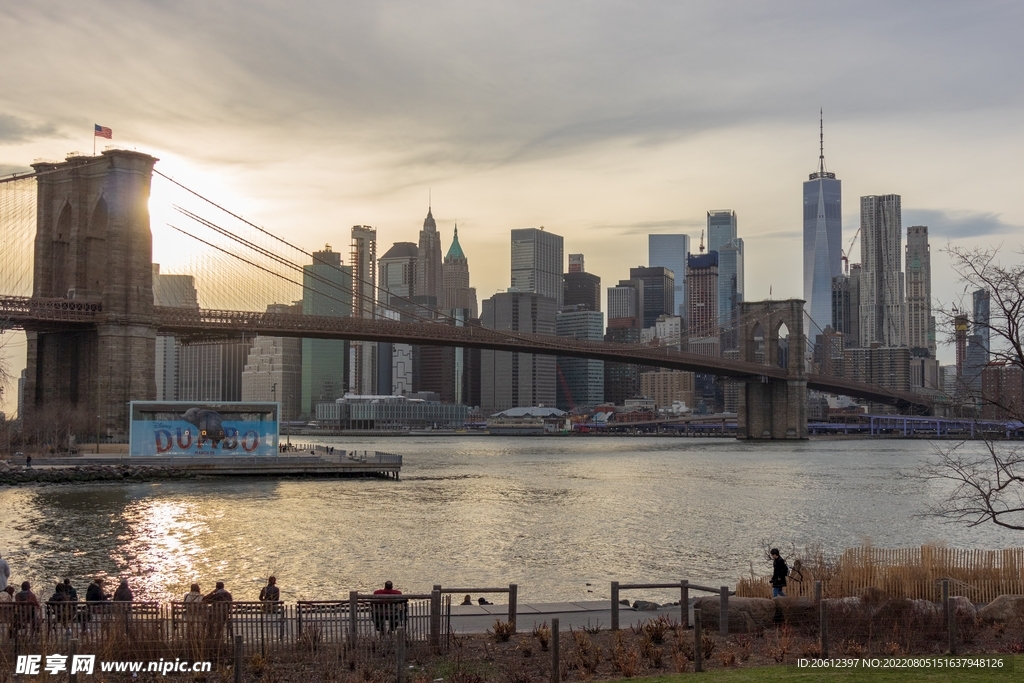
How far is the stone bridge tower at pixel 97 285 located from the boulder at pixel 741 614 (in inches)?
2266

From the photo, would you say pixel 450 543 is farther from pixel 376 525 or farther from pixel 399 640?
pixel 399 640

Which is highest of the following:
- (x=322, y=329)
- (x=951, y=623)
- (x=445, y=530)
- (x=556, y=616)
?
(x=322, y=329)

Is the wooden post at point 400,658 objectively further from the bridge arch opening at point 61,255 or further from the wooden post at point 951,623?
the bridge arch opening at point 61,255

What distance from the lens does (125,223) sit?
67062 mm

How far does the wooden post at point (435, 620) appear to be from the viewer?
1361 centimetres

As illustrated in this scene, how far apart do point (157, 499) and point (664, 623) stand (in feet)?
106

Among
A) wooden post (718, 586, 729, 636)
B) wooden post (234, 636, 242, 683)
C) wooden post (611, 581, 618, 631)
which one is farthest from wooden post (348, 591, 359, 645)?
wooden post (718, 586, 729, 636)

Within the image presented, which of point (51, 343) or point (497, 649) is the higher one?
point (51, 343)

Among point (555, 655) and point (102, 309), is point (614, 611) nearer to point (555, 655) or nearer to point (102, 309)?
point (555, 655)

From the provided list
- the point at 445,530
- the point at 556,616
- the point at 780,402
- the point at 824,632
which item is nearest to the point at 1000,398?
the point at 824,632

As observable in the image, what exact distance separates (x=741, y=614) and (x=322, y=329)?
62.9 meters

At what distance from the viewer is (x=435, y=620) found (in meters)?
13.7

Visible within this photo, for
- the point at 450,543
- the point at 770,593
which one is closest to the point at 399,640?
the point at 770,593

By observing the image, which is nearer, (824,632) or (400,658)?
(400,658)
